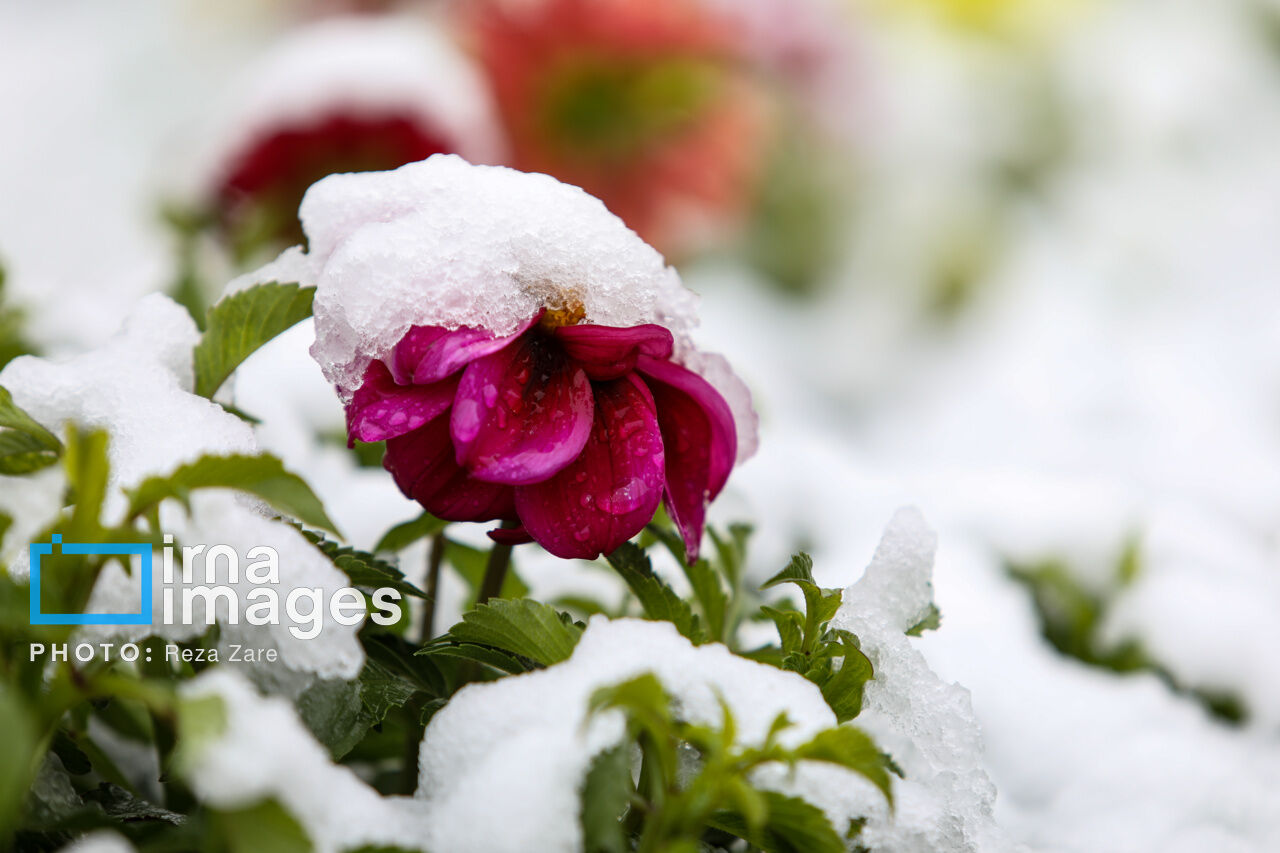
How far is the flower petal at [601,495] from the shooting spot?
0.26 meters

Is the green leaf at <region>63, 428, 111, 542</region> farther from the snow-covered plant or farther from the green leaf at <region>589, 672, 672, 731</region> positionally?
the green leaf at <region>589, 672, 672, 731</region>

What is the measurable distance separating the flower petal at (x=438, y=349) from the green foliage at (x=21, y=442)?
92mm

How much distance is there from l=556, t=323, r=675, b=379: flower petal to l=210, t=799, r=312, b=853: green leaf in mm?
128

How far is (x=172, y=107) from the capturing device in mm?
1709

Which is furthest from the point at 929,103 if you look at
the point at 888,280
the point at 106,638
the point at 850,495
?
the point at 106,638

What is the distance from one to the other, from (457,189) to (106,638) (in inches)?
5.7

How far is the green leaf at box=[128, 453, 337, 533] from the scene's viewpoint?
0.22 m

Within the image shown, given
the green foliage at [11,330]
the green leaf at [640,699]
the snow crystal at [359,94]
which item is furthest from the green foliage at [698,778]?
the snow crystal at [359,94]

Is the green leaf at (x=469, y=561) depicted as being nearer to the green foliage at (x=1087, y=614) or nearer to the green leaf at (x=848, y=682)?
the green leaf at (x=848, y=682)

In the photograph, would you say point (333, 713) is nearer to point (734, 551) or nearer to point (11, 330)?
point (734, 551)

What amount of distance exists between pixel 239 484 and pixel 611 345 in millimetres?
94

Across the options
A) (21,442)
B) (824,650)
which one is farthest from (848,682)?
(21,442)

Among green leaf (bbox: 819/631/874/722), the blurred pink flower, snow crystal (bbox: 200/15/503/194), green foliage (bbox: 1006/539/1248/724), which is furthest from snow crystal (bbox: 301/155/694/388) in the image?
the blurred pink flower

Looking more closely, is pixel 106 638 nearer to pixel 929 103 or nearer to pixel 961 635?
pixel 961 635
